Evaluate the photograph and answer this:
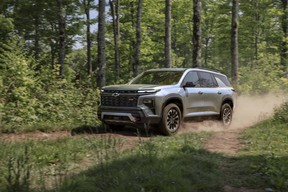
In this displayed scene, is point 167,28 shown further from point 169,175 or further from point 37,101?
point 169,175

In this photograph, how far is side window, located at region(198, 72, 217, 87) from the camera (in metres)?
11.3

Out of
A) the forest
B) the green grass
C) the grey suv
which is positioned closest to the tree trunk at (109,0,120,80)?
the forest

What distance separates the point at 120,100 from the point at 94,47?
26.8 m

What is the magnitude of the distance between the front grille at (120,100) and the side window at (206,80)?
9.24 ft

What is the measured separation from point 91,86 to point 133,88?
450cm

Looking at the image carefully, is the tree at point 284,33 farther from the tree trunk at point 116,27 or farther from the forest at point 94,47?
the tree trunk at point 116,27

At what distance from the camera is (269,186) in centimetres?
537

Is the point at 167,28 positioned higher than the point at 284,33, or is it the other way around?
the point at 284,33

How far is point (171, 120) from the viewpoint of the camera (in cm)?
1000

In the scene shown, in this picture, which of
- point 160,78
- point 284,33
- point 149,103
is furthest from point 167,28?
point 284,33

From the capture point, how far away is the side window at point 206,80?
37.2 ft

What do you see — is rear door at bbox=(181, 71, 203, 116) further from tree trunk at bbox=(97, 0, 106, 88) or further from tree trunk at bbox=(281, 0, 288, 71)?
tree trunk at bbox=(281, 0, 288, 71)

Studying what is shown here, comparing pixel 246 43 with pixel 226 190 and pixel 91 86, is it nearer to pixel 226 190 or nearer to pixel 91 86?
pixel 91 86

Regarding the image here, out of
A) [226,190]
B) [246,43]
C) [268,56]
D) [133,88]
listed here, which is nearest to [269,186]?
[226,190]
